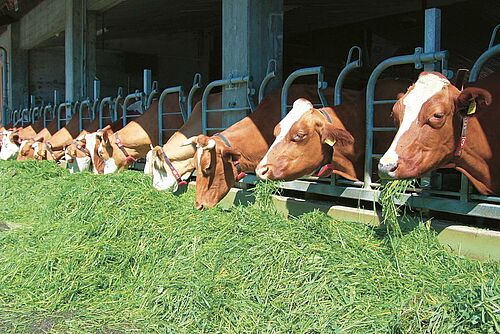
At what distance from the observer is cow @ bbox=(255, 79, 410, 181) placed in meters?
4.00

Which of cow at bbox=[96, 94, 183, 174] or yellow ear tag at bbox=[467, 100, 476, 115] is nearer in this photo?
yellow ear tag at bbox=[467, 100, 476, 115]

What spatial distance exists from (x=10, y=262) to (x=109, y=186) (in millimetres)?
1245

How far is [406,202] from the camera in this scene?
386 centimetres

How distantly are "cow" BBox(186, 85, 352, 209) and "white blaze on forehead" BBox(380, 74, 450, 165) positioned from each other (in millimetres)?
2009

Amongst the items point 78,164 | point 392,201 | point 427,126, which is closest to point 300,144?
point 392,201

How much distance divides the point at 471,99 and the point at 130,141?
4778mm

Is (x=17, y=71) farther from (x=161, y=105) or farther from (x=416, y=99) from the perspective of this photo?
(x=416, y=99)

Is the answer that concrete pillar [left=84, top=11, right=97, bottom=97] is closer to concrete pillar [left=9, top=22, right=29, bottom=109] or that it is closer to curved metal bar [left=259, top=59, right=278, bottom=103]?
concrete pillar [left=9, top=22, right=29, bottom=109]

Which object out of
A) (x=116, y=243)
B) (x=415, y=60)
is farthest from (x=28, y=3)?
(x=415, y=60)

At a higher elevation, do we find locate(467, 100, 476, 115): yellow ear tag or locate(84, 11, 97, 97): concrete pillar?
locate(84, 11, 97, 97): concrete pillar

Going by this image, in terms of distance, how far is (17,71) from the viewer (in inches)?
611

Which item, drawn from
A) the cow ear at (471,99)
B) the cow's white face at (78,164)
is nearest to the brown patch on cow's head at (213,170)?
the cow ear at (471,99)

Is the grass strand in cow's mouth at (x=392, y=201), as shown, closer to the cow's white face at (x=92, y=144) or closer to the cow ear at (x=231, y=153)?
the cow ear at (x=231, y=153)

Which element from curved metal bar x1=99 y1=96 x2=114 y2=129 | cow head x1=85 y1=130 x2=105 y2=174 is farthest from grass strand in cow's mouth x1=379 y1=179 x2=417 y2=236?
curved metal bar x1=99 y1=96 x2=114 y2=129
